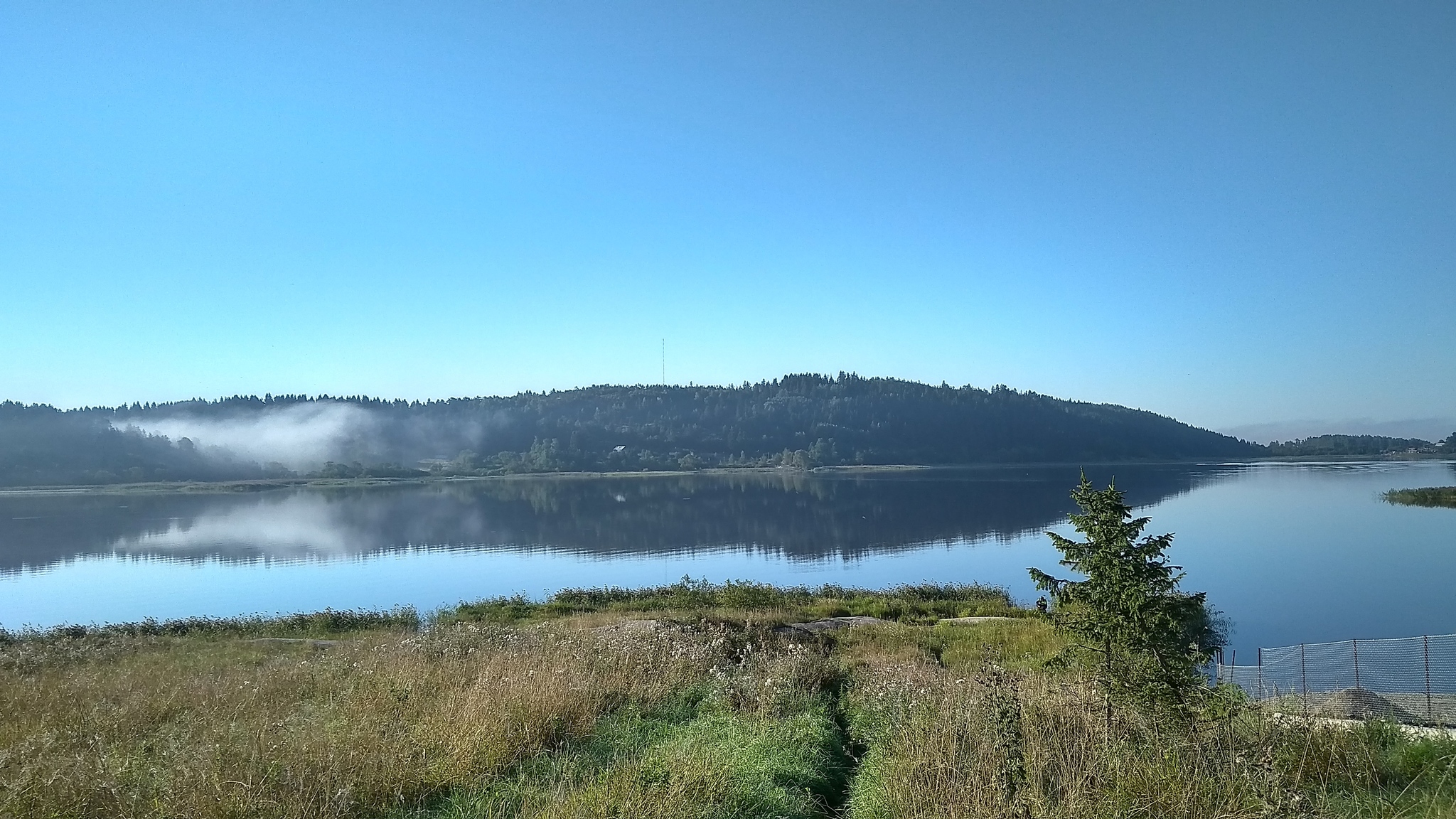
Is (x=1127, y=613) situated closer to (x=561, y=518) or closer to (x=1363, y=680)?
(x=1363, y=680)

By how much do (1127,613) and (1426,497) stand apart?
269ft

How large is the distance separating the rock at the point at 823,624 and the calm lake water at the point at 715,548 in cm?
1184

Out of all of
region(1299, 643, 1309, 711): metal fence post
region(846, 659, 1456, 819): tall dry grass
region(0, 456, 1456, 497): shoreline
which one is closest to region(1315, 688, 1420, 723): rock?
region(1299, 643, 1309, 711): metal fence post

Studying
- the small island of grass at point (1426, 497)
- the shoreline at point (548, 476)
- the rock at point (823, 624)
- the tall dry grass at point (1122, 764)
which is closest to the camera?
the tall dry grass at point (1122, 764)

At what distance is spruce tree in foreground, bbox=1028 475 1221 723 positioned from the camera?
23.7 feet

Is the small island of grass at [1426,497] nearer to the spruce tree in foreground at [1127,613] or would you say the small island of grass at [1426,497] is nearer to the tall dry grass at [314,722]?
the spruce tree in foreground at [1127,613]

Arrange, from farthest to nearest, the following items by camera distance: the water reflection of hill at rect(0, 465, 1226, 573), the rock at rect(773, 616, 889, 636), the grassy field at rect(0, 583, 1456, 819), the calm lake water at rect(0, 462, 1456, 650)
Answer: the water reflection of hill at rect(0, 465, 1226, 573) < the calm lake water at rect(0, 462, 1456, 650) < the rock at rect(773, 616, 889, 636) < the grassy field at rect(0, 583, 1456, 819)

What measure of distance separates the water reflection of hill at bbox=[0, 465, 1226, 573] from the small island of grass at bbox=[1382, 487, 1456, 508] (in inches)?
716

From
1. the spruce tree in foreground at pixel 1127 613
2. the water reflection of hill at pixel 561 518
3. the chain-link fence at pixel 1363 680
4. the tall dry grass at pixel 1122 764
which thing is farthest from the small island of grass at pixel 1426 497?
the tall dry grass at pixel 1122 764

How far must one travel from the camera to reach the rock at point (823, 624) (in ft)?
60.7

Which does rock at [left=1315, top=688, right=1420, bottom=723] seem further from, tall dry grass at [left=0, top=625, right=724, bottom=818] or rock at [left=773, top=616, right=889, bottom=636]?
rock at [left=773, top=616, right=889, bottom=636]

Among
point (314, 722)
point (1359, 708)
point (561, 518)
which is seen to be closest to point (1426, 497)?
point (561, 518)

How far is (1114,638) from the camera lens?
25.0 ft

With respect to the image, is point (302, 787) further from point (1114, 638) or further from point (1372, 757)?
point (1372, 757)
